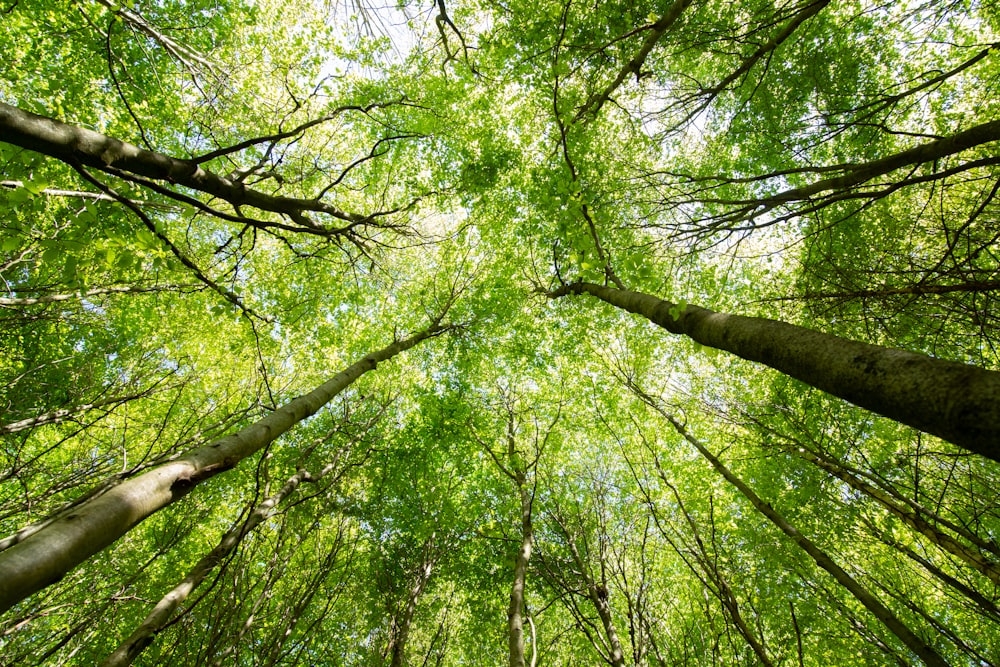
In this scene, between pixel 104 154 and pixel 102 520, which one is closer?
pixel 102 520

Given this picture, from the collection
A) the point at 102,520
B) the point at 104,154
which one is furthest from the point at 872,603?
the point at 104,154

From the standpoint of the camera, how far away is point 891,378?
146cm

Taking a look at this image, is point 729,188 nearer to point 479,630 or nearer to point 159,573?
point 479,630

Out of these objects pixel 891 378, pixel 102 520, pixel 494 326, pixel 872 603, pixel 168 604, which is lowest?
pixel 168 604

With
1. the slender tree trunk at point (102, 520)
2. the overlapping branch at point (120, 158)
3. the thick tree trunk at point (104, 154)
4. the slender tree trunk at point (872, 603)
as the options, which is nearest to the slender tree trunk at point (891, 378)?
the slender tree trunk at point (872, 603)

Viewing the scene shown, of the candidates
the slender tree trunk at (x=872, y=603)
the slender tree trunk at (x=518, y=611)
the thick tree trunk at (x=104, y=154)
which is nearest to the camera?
the slender tree trunk at (x=872, y=603)

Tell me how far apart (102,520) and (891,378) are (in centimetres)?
299

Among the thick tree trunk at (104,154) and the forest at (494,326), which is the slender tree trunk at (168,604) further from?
the thick tree trunk at (104,154)

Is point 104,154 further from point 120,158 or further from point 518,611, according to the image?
point 518,611

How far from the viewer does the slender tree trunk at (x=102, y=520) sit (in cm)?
116

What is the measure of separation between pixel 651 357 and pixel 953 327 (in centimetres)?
441

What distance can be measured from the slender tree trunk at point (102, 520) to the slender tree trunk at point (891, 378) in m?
2.73

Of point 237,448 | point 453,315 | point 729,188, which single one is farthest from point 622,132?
point 237,448

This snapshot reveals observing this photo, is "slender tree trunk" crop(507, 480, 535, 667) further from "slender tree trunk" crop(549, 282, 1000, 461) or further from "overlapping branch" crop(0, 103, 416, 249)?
"overlapping branch" crop(0, 103, 416, 249)
